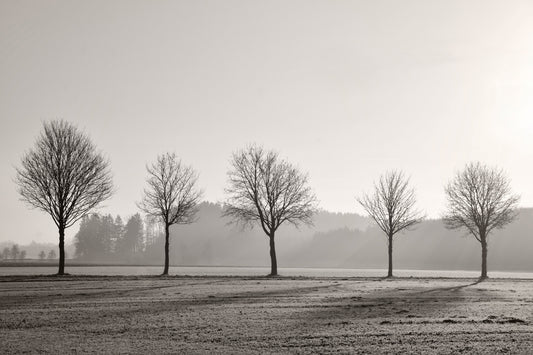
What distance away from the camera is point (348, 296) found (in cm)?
2439

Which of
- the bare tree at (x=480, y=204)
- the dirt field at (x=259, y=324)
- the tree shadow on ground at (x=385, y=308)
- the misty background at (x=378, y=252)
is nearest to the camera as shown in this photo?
the dirt field at (x=259, y=324)

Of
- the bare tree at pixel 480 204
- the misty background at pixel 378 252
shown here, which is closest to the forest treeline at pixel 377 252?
the misty background at pixel 378 252

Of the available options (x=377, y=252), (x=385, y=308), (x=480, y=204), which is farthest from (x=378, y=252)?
(x=385, y=308)

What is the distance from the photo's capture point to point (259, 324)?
587 inches

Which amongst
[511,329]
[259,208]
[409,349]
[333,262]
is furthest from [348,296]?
[333,262]

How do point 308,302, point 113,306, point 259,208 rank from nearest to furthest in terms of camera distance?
point 113,306 < point 308,302 < point 259,208

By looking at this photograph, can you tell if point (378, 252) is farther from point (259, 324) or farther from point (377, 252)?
point (259, 324)

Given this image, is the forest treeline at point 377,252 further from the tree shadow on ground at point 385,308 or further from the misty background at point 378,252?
the tree shadow on ground at point 385,308

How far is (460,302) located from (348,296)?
5412 mm

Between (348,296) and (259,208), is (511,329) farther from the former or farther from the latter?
(259,208)

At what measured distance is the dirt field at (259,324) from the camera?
11.6 m

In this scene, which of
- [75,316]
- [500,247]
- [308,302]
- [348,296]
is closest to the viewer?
[75,316]

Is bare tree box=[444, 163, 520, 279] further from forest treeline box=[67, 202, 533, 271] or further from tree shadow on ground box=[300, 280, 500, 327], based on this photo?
forest treeline box=[67, 202, 533, 271]

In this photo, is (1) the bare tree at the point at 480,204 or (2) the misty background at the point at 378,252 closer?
(1) the bare tree at the point at 480,204
